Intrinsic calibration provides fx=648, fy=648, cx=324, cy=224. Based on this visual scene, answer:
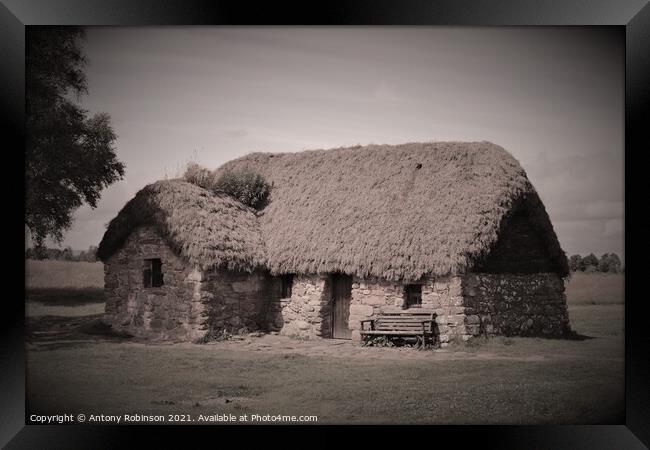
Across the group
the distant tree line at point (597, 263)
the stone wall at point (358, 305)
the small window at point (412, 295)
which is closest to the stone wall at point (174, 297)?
the stone wall at point (358, 305)

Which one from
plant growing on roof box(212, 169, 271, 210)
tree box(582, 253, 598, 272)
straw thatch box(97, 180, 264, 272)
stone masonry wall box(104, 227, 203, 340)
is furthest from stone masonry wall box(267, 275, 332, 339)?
tree box(582, 253, 598, 272)

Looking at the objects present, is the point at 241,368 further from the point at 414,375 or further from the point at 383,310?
A: the point at 383,310

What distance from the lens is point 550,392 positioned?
10.3 meters

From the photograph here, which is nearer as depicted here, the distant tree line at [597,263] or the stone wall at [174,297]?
the distant tree line at [597,263]

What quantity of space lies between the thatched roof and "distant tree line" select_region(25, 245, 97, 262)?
1.90m

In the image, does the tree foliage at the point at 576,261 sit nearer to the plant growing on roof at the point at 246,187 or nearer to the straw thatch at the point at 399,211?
the straw thatch at the point at 399,211

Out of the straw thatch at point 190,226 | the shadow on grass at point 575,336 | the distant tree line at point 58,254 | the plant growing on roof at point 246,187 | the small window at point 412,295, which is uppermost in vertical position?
the plant growing on roof at point 246,187

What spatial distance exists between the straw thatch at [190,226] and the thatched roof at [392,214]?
54 mm

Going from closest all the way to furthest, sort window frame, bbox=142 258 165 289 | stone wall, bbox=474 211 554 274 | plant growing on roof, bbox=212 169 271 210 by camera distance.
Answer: stone wall, bbox=474 211 554 274 < window frame, bbox=142 258 165 289 < plant growing on roof, bbox=212 169 271 210

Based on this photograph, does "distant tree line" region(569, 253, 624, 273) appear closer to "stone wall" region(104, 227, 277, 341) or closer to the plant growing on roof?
"stone wall" region(104, 227, 277, 341)

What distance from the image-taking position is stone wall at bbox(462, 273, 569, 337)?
48.6 feet

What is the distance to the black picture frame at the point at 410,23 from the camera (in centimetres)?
935
